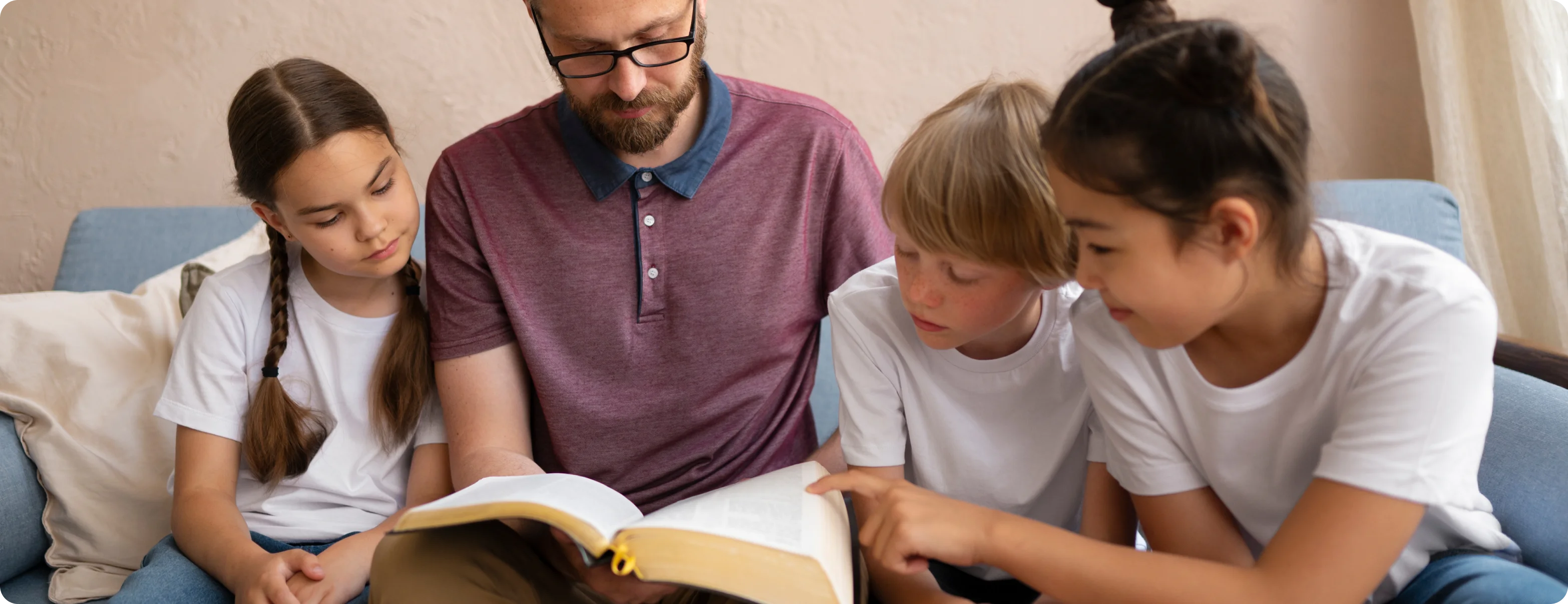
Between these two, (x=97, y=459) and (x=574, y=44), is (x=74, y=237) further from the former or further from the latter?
A: (x=574, y=44)

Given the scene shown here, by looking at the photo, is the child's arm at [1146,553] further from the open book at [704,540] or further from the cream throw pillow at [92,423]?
the cream throw pillow at [92,423]

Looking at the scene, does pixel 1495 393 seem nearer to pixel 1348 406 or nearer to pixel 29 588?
pixel 1348 406

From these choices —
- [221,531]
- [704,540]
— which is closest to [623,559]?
[704,540]

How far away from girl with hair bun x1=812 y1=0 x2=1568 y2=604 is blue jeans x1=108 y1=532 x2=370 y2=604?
0.80 m

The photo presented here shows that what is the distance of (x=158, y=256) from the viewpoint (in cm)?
191

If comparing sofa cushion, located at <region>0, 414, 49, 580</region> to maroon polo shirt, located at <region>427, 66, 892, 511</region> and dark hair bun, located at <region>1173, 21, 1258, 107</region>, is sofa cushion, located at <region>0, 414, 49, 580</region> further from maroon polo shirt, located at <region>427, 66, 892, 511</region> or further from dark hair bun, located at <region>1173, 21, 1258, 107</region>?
dark hair bun, located at <region>1173, 21, 1258, 107</region>

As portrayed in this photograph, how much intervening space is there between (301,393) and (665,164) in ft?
2.01

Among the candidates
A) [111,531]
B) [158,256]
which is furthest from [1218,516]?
[158,256]

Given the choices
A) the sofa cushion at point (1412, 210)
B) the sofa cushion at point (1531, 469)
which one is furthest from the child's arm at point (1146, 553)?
the sofa cushion at point (1412, 210)

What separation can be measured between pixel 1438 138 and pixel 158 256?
2401 millimetres

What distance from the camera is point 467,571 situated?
101 centimetres

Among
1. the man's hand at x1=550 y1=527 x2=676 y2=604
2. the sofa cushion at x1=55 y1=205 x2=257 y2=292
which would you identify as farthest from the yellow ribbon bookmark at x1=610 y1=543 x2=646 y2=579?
the sofa cushion at x1=55 y1=205 x2=257 y2=292

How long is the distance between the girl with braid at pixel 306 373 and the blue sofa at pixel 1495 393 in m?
0.31

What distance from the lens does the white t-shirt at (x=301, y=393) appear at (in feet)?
4.50
